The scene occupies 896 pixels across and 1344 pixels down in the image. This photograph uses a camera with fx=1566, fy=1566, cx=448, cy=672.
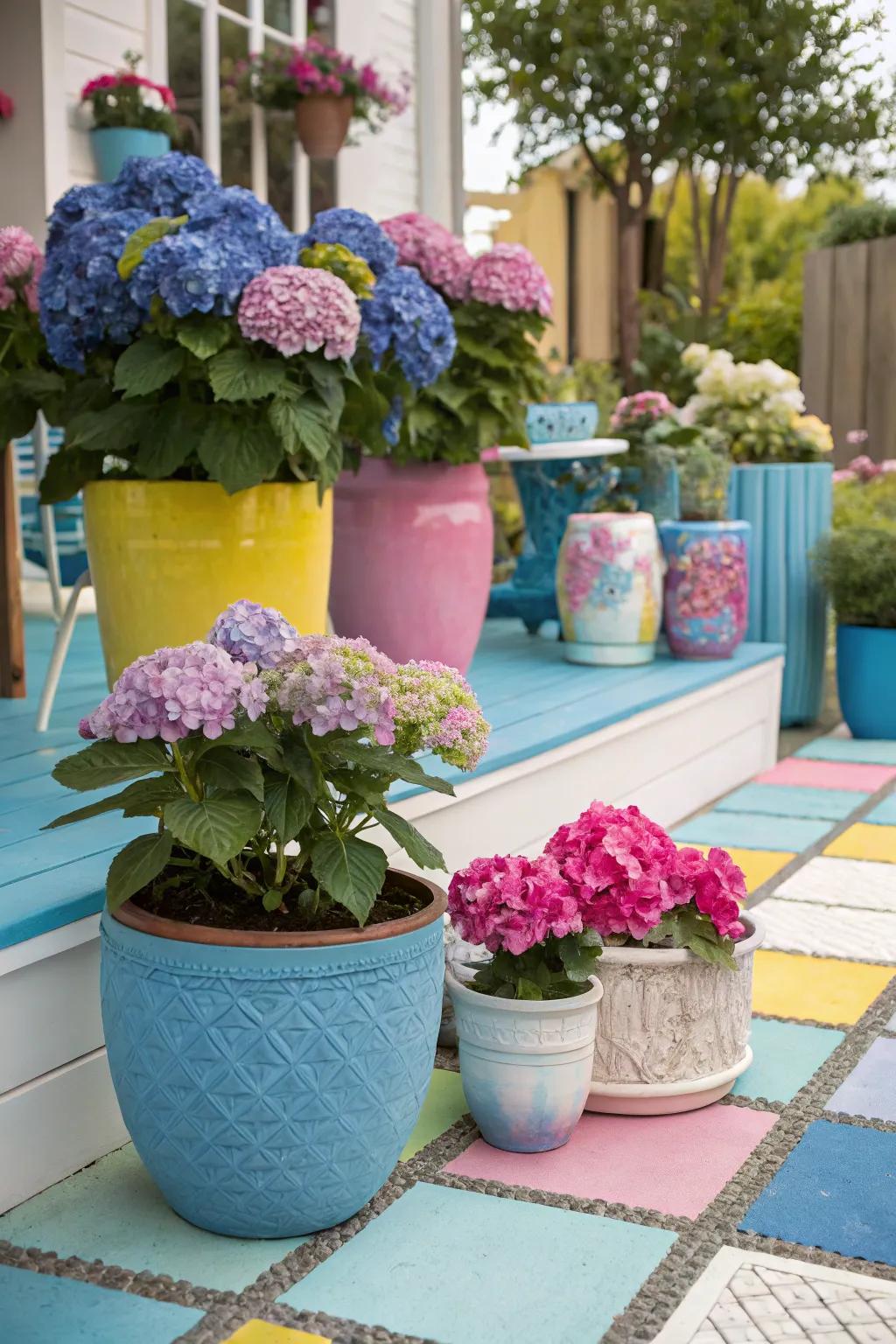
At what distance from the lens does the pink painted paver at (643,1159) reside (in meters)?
1.90

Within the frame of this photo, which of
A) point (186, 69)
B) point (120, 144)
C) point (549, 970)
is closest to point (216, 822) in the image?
point (549, 970)

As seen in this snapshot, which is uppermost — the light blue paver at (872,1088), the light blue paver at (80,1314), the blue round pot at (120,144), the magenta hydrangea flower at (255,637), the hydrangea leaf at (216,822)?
the blue round pot at (120,144)

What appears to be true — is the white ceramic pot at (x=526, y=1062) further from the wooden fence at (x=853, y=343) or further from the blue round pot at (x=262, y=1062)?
the wooden fence at (x=853, y=343)

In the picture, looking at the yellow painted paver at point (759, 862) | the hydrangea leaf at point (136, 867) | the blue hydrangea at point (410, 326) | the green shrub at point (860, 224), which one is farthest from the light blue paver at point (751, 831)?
the green shrub at point (860, 224)

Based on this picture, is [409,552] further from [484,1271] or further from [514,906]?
[484,1271]

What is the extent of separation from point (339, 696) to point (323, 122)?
3.57 m

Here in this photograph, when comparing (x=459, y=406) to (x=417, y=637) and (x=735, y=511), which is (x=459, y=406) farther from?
(x=735, y=511)

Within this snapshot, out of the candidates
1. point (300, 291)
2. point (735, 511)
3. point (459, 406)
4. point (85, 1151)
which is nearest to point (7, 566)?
point (459, 406)

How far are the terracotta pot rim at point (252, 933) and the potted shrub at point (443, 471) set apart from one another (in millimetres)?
1358

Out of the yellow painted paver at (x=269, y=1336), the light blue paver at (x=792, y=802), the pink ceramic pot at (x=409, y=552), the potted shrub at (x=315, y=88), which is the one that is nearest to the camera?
the yellow painted paver at (x=269, y=1336)

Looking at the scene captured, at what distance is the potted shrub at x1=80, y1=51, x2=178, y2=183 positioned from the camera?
13.6 ft

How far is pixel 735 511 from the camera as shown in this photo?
477 centimetres

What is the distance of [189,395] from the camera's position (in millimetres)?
2469

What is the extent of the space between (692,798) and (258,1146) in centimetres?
245
